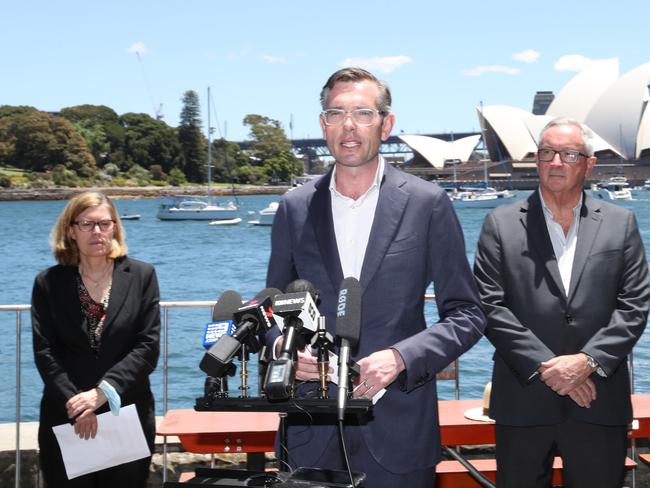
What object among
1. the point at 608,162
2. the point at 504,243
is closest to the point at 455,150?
the point at 608,162

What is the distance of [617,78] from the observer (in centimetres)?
6644

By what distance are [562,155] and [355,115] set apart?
3.32 ft

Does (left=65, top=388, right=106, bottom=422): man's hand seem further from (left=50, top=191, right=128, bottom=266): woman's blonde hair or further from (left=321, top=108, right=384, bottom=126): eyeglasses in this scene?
(left=321, top=108, right=384, bottom=126): eyeglasses

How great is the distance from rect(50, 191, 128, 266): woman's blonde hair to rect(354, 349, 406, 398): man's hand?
1490 millimetres

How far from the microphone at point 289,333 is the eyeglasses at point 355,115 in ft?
2.14

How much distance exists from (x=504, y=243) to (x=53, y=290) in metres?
1.60

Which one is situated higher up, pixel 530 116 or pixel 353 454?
pixel 530 116

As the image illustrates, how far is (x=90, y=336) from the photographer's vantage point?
3.19 metres

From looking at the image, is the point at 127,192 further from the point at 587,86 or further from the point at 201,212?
the point at 587,86

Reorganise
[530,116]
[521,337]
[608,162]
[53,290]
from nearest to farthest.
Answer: [521,337] < [53,290] < [530,116] < [608,162]

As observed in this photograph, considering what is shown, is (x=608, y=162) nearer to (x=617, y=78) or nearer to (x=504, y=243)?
(x=617, y=78)

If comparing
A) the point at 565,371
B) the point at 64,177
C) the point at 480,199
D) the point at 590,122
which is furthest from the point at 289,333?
the point at 64,177

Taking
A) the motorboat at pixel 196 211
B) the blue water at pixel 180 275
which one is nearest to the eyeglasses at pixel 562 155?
the blue water at pixel 180 275

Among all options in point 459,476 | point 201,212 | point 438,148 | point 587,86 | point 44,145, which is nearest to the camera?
point 459,476
